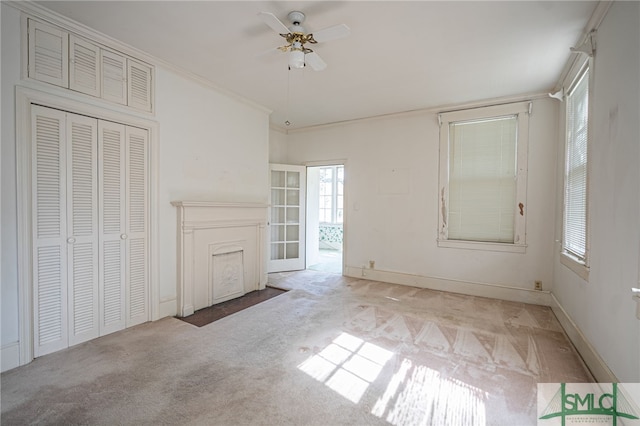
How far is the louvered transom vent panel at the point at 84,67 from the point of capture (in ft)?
7.95

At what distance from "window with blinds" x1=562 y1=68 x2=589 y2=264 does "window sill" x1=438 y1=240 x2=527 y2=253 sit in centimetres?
66

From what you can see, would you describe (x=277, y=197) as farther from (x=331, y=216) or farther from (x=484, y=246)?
(x=331, y=216)

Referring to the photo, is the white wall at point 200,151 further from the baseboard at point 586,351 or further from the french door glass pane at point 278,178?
the baseboard at point 586,351

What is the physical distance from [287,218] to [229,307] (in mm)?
2246

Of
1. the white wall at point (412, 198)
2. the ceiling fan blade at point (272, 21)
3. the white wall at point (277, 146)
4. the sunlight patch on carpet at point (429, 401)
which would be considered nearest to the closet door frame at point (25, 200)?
the ceiling fan blade at point (272, 21)

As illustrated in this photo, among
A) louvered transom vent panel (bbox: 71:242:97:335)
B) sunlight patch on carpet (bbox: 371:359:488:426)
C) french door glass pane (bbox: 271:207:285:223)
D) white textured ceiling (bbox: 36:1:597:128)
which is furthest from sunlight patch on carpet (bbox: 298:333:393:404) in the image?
french door glass pane (bbox: 271:207:285:223)

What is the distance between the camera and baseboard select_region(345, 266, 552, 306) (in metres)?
3.71

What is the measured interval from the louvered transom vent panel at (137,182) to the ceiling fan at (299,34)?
5.74ft

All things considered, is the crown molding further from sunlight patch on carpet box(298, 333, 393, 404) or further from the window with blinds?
the window with blinds

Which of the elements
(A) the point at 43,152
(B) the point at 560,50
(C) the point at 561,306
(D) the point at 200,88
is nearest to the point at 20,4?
(A) the point at 43,152

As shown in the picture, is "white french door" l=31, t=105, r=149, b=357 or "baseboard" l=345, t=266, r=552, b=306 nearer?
"white french door" l=31, t=105, r=149, b=357

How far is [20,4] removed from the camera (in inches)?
82.8

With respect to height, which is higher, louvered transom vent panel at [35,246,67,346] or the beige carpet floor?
louvered transom vent panel at [35,246,67,346]

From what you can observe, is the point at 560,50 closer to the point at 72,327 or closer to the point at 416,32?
the point at 416,32
